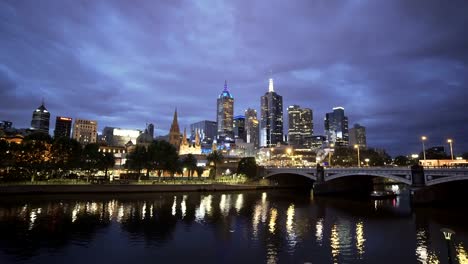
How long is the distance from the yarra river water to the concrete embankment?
15.8 m

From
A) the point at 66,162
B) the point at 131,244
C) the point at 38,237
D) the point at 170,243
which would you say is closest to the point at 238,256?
the point at 170,243

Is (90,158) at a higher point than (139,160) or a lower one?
higher

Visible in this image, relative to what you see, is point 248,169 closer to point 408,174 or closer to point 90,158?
point 90,158

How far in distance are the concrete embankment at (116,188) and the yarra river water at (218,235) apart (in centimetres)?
1577

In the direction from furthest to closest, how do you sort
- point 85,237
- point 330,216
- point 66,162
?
1. point 66,162
2. point 330,216
3. point 85,237

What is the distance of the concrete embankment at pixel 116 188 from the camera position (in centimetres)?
7356

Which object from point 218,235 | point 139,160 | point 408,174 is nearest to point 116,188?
point 139,160

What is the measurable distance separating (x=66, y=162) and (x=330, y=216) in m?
80.1

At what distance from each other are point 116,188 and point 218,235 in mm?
59865

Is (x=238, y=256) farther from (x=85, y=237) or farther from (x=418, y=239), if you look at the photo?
(x=418, y=239)

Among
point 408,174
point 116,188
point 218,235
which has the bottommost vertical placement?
point 218,235

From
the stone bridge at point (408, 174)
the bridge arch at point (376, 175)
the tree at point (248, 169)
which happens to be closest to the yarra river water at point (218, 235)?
the stone bridge at point (408, 174)

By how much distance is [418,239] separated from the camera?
124ft

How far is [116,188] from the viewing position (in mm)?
87750
